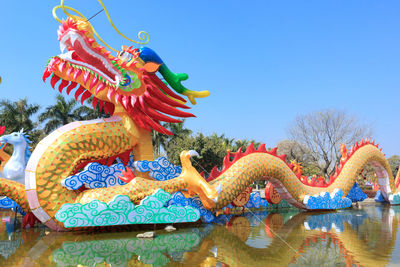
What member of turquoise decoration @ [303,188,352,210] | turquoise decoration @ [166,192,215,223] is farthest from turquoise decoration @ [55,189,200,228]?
turquoise decoration @ [303,188,352,210]

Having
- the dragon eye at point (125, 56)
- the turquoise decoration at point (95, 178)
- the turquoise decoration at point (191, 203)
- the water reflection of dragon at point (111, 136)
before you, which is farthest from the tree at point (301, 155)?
the turquoise decoration at point (95, 178)

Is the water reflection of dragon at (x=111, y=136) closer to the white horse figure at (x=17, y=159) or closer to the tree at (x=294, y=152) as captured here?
the white horse figure at (x=17, y=159)

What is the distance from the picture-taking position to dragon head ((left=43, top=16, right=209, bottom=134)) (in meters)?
6.55

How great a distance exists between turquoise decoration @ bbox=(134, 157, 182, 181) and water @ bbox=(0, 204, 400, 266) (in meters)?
1.07

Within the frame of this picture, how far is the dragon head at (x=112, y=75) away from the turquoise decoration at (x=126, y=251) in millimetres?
2518

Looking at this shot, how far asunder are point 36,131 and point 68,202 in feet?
51.9

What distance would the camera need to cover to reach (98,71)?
21.7 ft

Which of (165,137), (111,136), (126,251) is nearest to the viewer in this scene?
(126,251)

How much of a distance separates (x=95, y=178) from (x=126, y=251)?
1.91m

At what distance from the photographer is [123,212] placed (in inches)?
230

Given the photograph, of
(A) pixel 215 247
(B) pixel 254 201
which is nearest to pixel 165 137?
(B) pixel 254 201

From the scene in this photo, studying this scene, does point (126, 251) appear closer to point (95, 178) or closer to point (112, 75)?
point (95, 178)

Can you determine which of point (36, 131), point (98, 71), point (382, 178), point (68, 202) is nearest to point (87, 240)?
point (68, 202)

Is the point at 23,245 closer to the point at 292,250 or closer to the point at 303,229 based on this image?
the point at 292,250
